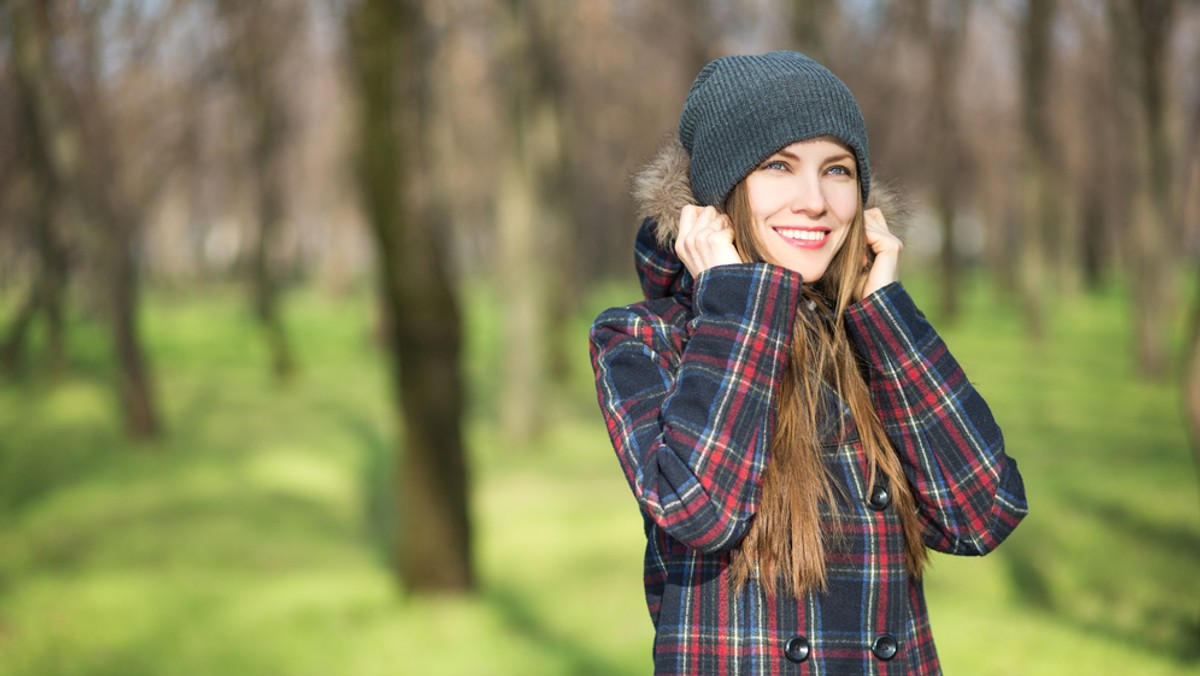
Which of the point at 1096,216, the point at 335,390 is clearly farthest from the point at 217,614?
the point at 1096,216

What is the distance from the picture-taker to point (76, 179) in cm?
1360

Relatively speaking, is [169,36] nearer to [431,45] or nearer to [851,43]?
[431,45]

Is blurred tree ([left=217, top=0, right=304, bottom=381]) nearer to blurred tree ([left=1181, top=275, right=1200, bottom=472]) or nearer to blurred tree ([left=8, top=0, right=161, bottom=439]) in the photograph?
blurred tree ([left=8, top=0, right=161, bottom=439])

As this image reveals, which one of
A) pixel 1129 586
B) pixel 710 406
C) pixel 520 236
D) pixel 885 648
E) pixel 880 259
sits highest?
pixel 520 236

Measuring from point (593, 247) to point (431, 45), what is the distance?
1244 inches

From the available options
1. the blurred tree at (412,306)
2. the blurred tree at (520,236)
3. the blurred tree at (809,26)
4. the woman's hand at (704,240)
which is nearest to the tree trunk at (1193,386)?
the woman's hand at (704,240)

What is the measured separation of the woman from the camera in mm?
2033

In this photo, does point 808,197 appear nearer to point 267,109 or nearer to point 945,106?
point 267,109

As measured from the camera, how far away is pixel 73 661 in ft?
21.6

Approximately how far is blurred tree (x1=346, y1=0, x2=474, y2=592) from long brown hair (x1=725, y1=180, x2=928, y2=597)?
17.7 feet

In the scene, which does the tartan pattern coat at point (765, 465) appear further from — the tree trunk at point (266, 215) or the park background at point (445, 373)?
the tree trunk at point (266, 215)

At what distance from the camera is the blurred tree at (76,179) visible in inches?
512

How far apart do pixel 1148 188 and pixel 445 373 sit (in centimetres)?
1255

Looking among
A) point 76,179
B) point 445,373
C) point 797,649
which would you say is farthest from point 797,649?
point 76,179
